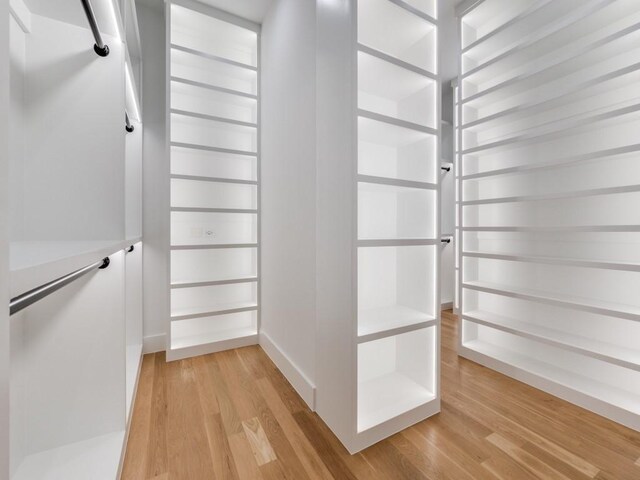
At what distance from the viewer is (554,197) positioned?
5.91 feet

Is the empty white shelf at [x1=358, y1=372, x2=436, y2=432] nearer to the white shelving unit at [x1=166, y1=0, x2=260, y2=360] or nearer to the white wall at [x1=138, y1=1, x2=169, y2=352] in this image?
the white shelving unit at [x1=166, y1=0, x2=260, y2=360]

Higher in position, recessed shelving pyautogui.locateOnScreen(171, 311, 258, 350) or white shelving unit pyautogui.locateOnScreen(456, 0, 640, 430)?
white shelving unit pyautogui.locateOnScreen(456, 0, 640, 430)

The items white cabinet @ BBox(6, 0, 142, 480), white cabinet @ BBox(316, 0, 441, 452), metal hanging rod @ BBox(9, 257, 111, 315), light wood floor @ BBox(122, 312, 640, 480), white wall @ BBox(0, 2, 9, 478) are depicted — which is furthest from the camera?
white cabinet @ BBox(316, 0, 441, 452)

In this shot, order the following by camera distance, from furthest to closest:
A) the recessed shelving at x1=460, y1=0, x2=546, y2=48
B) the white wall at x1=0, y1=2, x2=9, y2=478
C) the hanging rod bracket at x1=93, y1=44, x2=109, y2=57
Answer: the recessed shelving at x1=460, y1=0, x2=546, y2=48 → the hanging rod bracket at x1=93, y1=44, x2=109, y2=57 → the white wall at x1=0, y1=2, x2=9, y2=478

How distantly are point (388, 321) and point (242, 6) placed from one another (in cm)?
263

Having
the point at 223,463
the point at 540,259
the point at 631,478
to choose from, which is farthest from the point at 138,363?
the point at 540,259

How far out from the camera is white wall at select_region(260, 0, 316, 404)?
172 centimetres

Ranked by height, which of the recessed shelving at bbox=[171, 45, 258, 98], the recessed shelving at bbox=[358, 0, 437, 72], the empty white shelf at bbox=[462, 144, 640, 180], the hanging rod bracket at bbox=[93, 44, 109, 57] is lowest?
the empty white shelf at bbox=[462, 144, 640, 180]

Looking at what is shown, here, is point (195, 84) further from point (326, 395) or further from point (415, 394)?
point (415, 394)

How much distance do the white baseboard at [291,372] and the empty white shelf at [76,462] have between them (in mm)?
905

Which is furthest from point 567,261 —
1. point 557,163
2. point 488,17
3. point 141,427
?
point 141,427

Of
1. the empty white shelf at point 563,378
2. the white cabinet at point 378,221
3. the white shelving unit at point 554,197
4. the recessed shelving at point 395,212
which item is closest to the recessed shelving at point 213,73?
the white cabinet at point 378,221

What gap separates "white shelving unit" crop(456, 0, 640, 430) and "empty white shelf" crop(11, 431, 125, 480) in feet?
7.70

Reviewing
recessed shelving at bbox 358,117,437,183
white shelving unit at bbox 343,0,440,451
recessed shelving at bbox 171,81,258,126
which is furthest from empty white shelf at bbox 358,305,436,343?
recessed shelving at bbox 171,81,258,126
